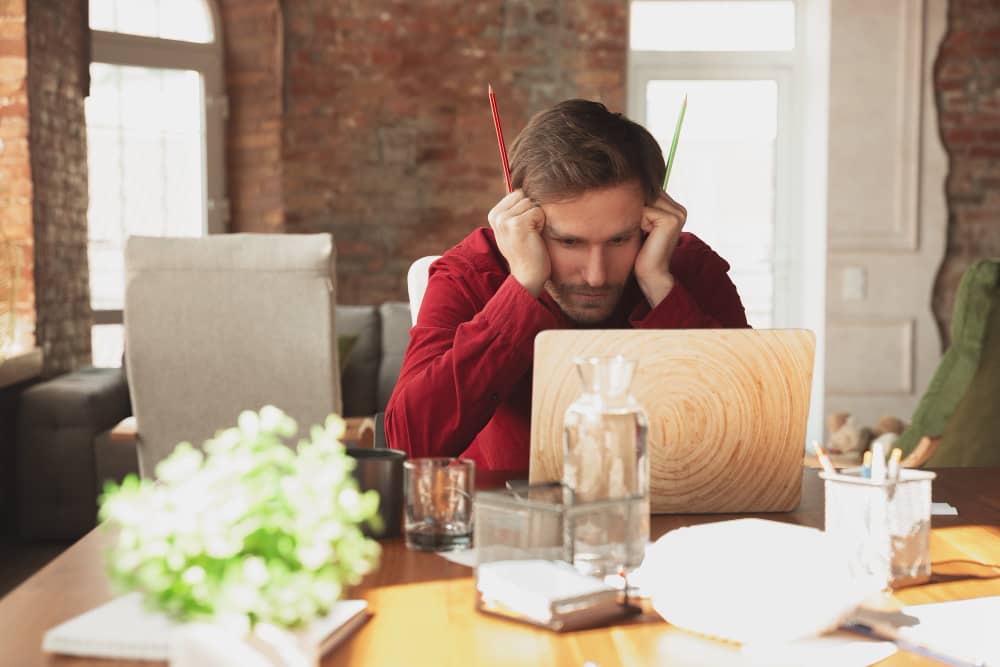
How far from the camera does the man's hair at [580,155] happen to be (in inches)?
63.3

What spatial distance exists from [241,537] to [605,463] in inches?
18.8

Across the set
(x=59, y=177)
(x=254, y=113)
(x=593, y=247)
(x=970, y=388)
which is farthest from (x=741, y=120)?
(x=593, y=247)

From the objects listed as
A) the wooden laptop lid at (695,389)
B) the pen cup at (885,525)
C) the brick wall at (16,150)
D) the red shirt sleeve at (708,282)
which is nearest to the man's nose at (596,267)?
the red shirt sleeve at (708,282)

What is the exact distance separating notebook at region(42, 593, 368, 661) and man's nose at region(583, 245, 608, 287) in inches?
36.4

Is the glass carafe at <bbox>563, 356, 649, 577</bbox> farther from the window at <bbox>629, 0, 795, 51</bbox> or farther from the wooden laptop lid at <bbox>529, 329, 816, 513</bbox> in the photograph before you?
the window at <bbox>629, 0, 795, 51</bbox>

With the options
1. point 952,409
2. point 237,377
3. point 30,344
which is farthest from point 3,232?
point 952,409

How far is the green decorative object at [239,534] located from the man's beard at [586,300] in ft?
3.77

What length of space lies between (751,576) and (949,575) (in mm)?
304

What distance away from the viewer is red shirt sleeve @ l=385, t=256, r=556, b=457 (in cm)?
158

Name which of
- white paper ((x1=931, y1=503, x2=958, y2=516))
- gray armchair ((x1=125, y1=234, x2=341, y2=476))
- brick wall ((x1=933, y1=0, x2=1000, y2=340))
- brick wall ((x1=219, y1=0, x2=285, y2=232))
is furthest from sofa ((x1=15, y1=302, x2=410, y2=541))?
brick wall ((x1=933, y1=0, x2=1000, y2=340))

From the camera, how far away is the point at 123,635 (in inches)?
29.9

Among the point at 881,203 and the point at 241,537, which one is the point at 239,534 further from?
the point at 881,203

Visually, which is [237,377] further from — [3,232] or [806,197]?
[806,197]

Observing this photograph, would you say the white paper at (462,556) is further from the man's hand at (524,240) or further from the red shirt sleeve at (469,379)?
the man's hand at (524,240)
